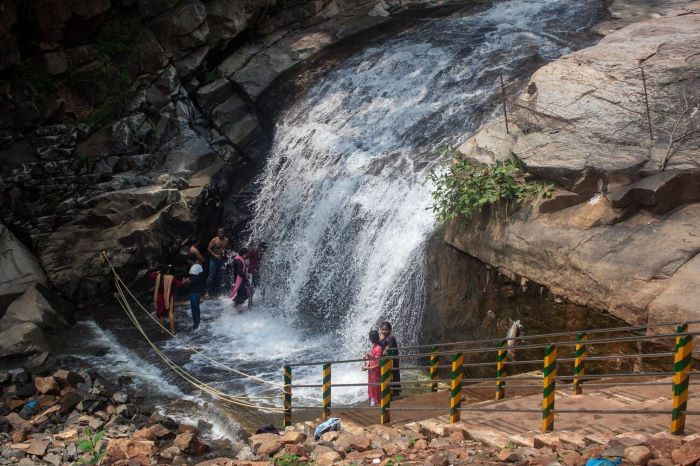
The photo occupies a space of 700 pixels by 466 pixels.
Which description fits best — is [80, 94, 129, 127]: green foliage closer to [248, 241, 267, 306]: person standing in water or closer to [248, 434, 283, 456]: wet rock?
[248, 241, 267, 306]: person standing in water

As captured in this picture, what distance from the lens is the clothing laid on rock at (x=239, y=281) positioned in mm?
16672

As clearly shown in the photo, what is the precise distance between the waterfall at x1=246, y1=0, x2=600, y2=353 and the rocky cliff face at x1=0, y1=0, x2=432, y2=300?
4.98 ft

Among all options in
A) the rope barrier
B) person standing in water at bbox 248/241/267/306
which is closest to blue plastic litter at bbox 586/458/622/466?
the rope barrier

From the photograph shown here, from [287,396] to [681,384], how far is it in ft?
19.1

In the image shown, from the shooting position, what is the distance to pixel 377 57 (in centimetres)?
2069

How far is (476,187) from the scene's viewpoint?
13.0 m

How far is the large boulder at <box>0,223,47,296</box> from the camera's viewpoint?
54.5 feet

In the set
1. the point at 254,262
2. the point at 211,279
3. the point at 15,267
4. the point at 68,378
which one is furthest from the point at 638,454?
the point at 15,267

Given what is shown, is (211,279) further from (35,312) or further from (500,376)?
(500,376)

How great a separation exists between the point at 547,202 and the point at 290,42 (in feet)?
39.3

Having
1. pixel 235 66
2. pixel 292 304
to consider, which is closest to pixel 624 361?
pixel 292 304

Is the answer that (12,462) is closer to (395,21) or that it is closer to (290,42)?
(290,42)

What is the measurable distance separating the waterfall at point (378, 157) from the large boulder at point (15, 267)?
A: 5076 mm

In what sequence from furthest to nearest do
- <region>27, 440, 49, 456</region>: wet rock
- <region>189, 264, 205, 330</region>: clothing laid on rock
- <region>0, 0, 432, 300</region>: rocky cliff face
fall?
1. <region>0, 0, 432, 300</region>: rocky cliff face
2. <region>189, 264, 205, 330</region>: clothing laid on rock
3. <region>27, 440, 49, 456</region>: wet rock
